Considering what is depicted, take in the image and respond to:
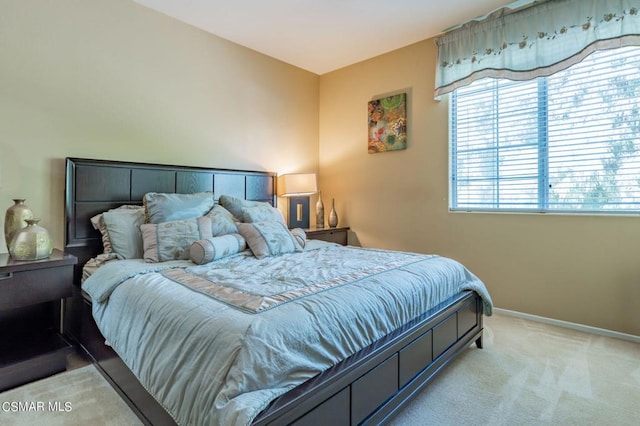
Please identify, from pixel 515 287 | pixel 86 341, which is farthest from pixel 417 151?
pixel 86 341

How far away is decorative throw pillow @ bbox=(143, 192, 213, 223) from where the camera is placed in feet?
8.36

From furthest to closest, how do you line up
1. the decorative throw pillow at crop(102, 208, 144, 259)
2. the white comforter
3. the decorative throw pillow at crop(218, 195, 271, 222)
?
the decorative throw pillow at crop(218, 195, 271, 222)
the decorative throw pillow at crop(102, 208, 144, 259)
the white comforter

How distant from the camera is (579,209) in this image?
9.28ft

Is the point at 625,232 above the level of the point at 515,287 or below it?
above

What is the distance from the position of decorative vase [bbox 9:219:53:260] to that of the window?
3.44 metres

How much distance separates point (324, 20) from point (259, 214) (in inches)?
76.3

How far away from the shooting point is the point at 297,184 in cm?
390

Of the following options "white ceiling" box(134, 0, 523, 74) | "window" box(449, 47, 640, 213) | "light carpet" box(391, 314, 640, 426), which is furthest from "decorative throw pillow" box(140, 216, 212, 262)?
"window" box(449, 47, 640, 213)

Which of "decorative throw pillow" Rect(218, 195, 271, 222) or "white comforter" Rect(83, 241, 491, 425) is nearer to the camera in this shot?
"white comforter" Rect(83, 241, 491, 425)

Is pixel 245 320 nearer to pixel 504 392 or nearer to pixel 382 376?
pixel 382 376

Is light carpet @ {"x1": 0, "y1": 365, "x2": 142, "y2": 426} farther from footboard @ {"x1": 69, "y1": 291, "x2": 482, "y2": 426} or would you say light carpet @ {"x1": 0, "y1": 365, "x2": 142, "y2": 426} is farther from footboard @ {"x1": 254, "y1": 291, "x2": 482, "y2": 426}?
footboard @ {"x1": 254, "y1": 291, "x2": 482, "y2": 426}

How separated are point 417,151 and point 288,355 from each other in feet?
9.92

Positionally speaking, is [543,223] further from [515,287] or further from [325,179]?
[325,179]

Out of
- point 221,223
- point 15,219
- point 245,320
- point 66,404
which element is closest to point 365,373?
point 245,320
